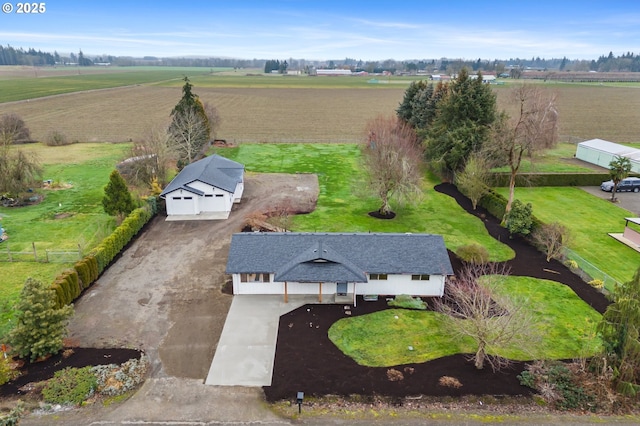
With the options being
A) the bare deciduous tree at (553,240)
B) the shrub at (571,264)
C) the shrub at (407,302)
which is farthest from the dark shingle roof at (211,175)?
the shrub at (571,264)

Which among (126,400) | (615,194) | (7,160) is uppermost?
(7,160)

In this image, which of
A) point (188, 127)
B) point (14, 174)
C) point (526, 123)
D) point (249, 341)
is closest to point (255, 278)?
point (249, 341)

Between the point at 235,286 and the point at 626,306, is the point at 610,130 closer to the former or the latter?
the point at 626,306

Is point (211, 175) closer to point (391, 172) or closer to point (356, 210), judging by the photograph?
point (356, 210)

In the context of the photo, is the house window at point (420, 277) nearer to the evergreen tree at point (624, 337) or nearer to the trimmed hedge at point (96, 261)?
the evergreen tree at point (624, 337)

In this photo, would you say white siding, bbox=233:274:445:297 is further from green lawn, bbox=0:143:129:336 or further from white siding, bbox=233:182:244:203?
white siding, bbox=233:182:244:203

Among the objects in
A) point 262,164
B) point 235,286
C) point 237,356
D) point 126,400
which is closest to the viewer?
point 126,400

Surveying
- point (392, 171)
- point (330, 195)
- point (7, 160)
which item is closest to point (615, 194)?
point (392, 171)
